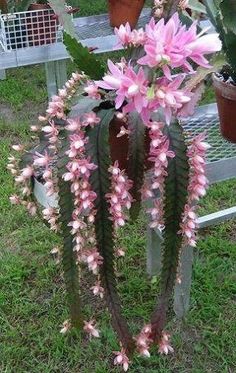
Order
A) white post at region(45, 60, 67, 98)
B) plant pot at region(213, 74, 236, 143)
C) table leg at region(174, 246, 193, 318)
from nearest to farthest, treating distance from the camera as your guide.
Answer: plant pot at region(213, 74, 236, 143) → table leg at region(174, 246, 193, 318) → white post at region(45, 60, 67, 98)

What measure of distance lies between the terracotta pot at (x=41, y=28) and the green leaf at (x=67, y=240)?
153 centimetres

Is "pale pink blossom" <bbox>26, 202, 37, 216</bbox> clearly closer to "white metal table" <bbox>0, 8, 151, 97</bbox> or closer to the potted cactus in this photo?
the potted cactus

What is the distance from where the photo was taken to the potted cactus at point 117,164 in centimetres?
114

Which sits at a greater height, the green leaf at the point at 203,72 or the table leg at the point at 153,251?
the green leaf at the point at 203,72

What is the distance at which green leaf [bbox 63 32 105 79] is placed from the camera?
4.22 feet

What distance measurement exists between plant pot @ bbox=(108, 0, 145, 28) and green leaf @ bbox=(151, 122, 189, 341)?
5.62 feet

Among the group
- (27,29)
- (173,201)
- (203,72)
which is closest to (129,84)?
(173,201)

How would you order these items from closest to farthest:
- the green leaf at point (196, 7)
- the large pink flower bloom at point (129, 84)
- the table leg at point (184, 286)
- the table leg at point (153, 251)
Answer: the large pink flower bloom at point (129, 84) → the green leaf at point (196, 7) → the table leg at point (184, 286) → the table leg at point (153, 251)

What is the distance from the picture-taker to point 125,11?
2850 millimetres

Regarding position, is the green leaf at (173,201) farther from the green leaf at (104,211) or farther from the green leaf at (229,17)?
the green leaf at (229,17)

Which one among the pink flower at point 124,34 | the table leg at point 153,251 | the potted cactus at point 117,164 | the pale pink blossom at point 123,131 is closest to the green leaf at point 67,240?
the potted cactus at point 117,164

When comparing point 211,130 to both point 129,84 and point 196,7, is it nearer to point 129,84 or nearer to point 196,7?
point 196,7

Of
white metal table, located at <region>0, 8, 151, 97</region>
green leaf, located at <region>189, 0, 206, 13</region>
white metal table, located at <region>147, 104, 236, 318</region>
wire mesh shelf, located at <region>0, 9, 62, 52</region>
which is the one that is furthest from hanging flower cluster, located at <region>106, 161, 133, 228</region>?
wire mesh shelf, located at <region>0, 9, 62, 52</region>

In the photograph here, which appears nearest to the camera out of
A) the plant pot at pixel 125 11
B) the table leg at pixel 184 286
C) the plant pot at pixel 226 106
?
the plant pot at pixel 226 106
